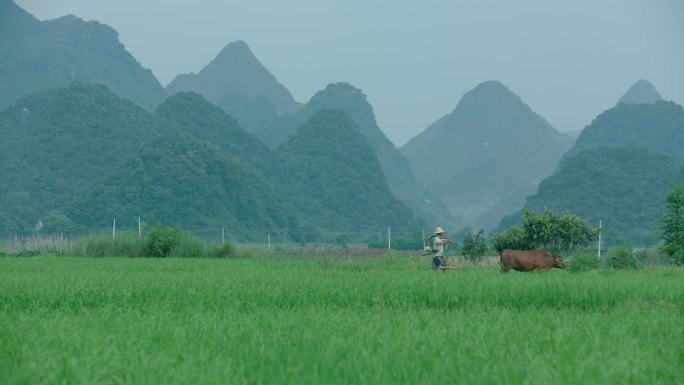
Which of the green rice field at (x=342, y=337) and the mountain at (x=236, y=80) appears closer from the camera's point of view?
the green rice field at (x=342, y=337)

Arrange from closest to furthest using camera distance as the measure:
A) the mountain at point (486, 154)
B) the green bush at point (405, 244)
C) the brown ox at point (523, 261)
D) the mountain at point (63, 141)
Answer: the brown ox at point (523, 261), the green bush at point (405, 244), the mountain at point (63, 141), the mountain at point (486, 154)

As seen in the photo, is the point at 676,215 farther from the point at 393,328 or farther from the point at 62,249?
the point at 62,249

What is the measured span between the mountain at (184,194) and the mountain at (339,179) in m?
12.1

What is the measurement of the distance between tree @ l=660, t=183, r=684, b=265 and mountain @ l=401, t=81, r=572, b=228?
101021 millimetres

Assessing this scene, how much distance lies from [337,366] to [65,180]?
219 ft

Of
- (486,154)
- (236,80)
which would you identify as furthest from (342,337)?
(236,80)

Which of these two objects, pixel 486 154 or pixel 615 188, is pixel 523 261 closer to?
pixel 615 188

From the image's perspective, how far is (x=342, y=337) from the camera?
5.64 meters

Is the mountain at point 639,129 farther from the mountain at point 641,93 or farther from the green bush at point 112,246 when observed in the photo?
the green bush at point 112,246

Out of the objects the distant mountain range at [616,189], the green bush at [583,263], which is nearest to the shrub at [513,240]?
the green bush at [583,263]

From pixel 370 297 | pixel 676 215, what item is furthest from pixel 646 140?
pixel 370 297

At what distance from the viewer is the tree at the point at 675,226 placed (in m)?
20.8

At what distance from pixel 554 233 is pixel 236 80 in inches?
6221

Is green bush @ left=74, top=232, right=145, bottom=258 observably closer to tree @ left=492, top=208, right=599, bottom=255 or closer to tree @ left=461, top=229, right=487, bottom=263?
tree @ left=461, top=229, right=487, bottom=263
